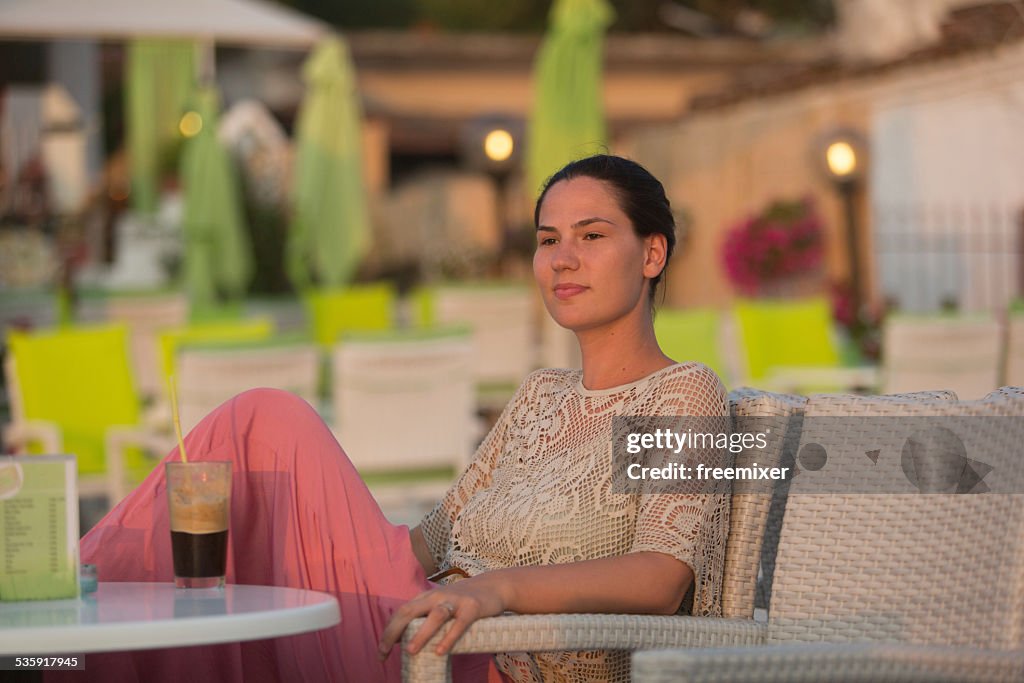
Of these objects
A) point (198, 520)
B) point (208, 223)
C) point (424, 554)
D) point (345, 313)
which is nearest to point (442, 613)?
point (198, 520)

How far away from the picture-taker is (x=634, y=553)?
2.31 meters

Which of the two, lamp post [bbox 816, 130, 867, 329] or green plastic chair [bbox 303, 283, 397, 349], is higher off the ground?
lamp post [bbox 816, 130, 867, 329]

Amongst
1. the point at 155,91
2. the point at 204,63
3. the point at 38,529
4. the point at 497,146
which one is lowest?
the point at 38,529

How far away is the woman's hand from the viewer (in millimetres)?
2084

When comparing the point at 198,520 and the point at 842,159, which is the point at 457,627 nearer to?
the point at 198,520

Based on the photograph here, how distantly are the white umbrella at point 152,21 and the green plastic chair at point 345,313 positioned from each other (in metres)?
2.52

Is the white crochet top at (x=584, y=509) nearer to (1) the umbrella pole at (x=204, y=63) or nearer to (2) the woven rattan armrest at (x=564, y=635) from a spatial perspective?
(2) the woven rattan armrest at (x=564, y=635)

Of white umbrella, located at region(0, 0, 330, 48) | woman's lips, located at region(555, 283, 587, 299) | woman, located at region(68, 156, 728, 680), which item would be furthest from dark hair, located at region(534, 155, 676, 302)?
white umbrella, located at region(0, 0, 330, 48)

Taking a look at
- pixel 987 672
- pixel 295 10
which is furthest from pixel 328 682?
pixel 295 10

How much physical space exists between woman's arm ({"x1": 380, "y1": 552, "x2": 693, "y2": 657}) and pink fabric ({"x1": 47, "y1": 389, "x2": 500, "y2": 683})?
270 mm

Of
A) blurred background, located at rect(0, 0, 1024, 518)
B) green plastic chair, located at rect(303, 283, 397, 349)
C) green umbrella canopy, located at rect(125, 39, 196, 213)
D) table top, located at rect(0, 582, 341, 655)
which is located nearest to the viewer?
table top, located at rect(0, 582, 341, 655)

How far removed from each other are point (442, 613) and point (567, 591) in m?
0.24

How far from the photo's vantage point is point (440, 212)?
17.9 metres

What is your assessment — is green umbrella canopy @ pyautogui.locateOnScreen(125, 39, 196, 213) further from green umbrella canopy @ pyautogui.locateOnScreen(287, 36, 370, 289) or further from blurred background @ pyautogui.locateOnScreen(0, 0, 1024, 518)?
green umbrella canopy @ pyautogui.locateOnScreen(287, 36, 370, 289)
